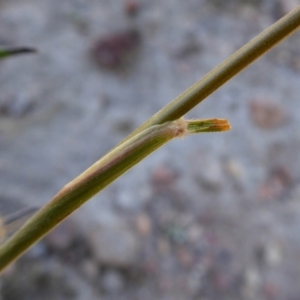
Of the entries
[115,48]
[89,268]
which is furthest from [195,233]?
[115,48]

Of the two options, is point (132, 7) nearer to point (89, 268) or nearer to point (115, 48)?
point (115, 48)

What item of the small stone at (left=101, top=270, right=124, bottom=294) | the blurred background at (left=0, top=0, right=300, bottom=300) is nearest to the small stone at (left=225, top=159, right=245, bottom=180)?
the blurred background at (left=0, top=0, right=300, bottom=300)

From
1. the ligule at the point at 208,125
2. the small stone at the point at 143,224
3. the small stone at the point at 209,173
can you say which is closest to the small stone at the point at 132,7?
the small stone at the point at 209,173

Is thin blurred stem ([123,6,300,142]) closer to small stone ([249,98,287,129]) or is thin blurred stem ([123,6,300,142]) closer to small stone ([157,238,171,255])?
small stone ([157,238,171,255])

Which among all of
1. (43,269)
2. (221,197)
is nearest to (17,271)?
(43,269)

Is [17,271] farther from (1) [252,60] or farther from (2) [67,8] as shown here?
(2) [67,8]

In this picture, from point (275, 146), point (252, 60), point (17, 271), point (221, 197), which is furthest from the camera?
point (275, 146)
